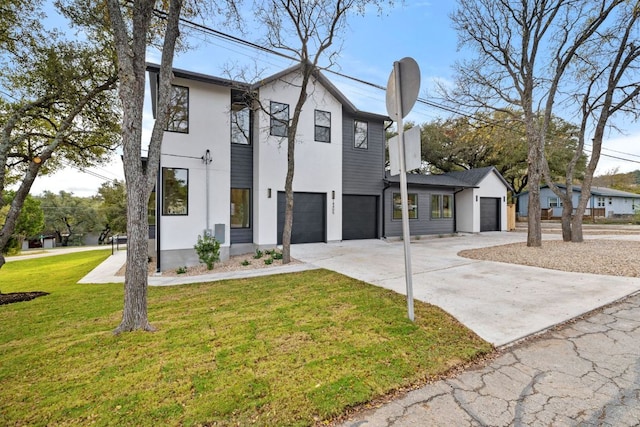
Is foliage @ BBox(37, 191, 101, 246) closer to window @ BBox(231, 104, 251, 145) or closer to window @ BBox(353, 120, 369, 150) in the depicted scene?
window @ BBox(231, 104, 251, 145)

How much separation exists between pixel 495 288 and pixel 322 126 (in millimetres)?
8345

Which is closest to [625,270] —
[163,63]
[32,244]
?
[163,63]

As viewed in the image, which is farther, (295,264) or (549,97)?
(549,97)

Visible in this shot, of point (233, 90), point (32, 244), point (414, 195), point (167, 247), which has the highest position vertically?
point (233, 90)

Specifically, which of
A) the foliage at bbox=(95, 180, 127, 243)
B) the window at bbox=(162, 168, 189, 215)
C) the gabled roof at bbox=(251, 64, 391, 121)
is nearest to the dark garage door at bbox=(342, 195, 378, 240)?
the gabled roof at bbox=(251, 64, 391, 121)

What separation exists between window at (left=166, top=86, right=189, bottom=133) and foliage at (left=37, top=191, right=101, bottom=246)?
39180mm

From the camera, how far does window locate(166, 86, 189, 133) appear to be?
8648 millimetres

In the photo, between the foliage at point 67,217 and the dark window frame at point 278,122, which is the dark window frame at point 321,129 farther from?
the foliage at point 67,217

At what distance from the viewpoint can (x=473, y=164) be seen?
25.2 m

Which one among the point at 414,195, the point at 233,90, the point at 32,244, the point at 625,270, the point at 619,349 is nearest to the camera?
the point at 619,349

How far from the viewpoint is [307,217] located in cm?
1110

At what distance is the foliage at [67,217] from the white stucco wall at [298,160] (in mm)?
39702

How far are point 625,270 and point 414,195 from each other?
8333 millimetres

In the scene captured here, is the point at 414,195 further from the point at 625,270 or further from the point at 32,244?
the point at 32,244
